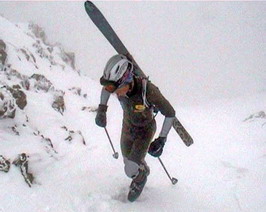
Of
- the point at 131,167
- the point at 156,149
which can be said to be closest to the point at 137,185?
the point at 131,167

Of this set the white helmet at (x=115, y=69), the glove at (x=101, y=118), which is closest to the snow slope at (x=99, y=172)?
the glove at (x=101, y=118)

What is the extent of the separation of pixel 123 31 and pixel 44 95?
5780 inches

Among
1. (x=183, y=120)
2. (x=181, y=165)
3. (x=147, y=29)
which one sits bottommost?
(x=147, y=29)

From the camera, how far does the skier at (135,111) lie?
186 inches

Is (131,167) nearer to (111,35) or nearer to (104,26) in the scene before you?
(111,35)

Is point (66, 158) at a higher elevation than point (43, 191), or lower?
lower

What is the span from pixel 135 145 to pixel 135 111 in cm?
66

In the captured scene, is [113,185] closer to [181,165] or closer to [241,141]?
[181,165]

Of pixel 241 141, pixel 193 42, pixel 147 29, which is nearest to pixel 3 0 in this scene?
pixel 147 29

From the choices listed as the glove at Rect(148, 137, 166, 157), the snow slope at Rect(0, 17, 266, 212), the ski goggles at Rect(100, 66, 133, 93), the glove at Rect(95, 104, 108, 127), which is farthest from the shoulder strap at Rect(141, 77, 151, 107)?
the snow slope at Rect(0, 17, 266, 212)

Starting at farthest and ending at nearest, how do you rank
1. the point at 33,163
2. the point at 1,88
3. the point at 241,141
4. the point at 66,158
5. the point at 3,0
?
the point at 3,0 < the point at 241,141 < the point at 66,158 < the point at 1,88 < the point at 33,163

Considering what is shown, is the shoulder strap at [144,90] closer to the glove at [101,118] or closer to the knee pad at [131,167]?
the glove at [101,118]

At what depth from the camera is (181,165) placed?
8711 mm

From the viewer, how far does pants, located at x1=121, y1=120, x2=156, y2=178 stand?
522 cm
